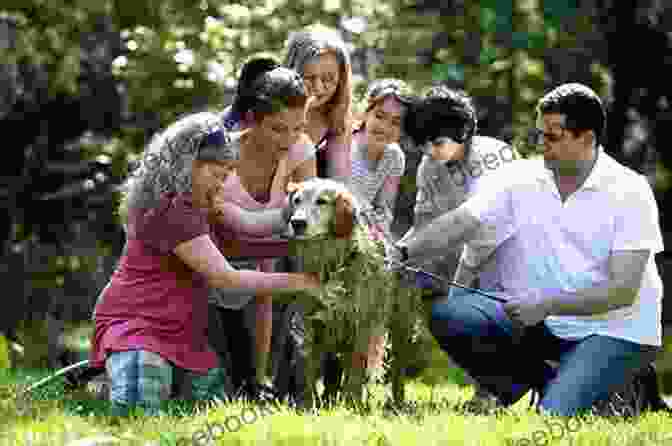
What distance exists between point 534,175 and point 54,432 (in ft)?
8.36

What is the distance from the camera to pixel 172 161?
4.72 m

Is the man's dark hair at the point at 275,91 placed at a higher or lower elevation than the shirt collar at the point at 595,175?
higher

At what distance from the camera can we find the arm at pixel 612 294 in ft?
16.2

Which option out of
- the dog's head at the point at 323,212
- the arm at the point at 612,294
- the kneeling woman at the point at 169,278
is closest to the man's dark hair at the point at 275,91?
the kneeling woman at the point at 169,278

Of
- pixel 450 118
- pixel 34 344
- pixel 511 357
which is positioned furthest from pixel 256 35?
pixel 511 357

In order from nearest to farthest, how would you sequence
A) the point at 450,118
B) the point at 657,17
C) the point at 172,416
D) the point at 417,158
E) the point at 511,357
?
the point at 172,416 < the point at 511,357 < the point at 450,118 < the point at 417,158 < the point at 657,17

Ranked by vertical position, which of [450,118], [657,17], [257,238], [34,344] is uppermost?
[657,17]

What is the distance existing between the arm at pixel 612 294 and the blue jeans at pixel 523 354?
17 centimetres

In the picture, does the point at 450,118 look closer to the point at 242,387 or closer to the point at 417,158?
the point at 417,158

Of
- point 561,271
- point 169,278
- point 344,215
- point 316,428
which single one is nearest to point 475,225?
point 561,271

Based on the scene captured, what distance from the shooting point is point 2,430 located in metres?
4.18

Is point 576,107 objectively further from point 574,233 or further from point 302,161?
point 302,161

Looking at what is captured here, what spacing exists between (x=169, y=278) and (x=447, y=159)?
5.34ft

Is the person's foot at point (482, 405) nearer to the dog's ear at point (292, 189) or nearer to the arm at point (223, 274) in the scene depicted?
the arm at point (223, 274)
